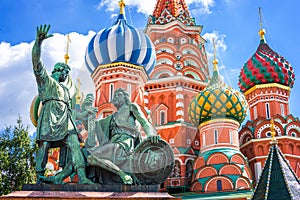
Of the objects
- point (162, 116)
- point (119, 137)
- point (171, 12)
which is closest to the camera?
point (119, 137)

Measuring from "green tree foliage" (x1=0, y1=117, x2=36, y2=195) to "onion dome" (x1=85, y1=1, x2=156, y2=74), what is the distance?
6760mm

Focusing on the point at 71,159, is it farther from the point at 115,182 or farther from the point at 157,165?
the point at 157,165

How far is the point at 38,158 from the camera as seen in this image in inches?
312

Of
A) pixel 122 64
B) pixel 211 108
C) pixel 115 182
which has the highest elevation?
pixel 122 64

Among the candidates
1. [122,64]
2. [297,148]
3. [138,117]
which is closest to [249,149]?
[297,148]

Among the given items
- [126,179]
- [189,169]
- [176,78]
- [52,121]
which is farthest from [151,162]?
Answer: [176,78]

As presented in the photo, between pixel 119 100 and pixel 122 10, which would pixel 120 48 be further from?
pixel 119 100

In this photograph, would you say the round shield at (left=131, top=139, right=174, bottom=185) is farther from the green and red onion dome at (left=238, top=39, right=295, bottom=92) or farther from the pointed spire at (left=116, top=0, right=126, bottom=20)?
the green and red onion dome at (left=238, top=39, right=295, bottom=92)

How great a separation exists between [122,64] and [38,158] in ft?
54.7

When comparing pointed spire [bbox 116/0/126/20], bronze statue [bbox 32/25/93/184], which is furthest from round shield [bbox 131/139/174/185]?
pointed spire [bbox 116/0/126/20]

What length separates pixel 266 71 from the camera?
2795cm

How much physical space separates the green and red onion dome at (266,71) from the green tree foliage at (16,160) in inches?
636

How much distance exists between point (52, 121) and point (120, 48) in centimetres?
1466

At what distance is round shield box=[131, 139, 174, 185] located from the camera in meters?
7.71
